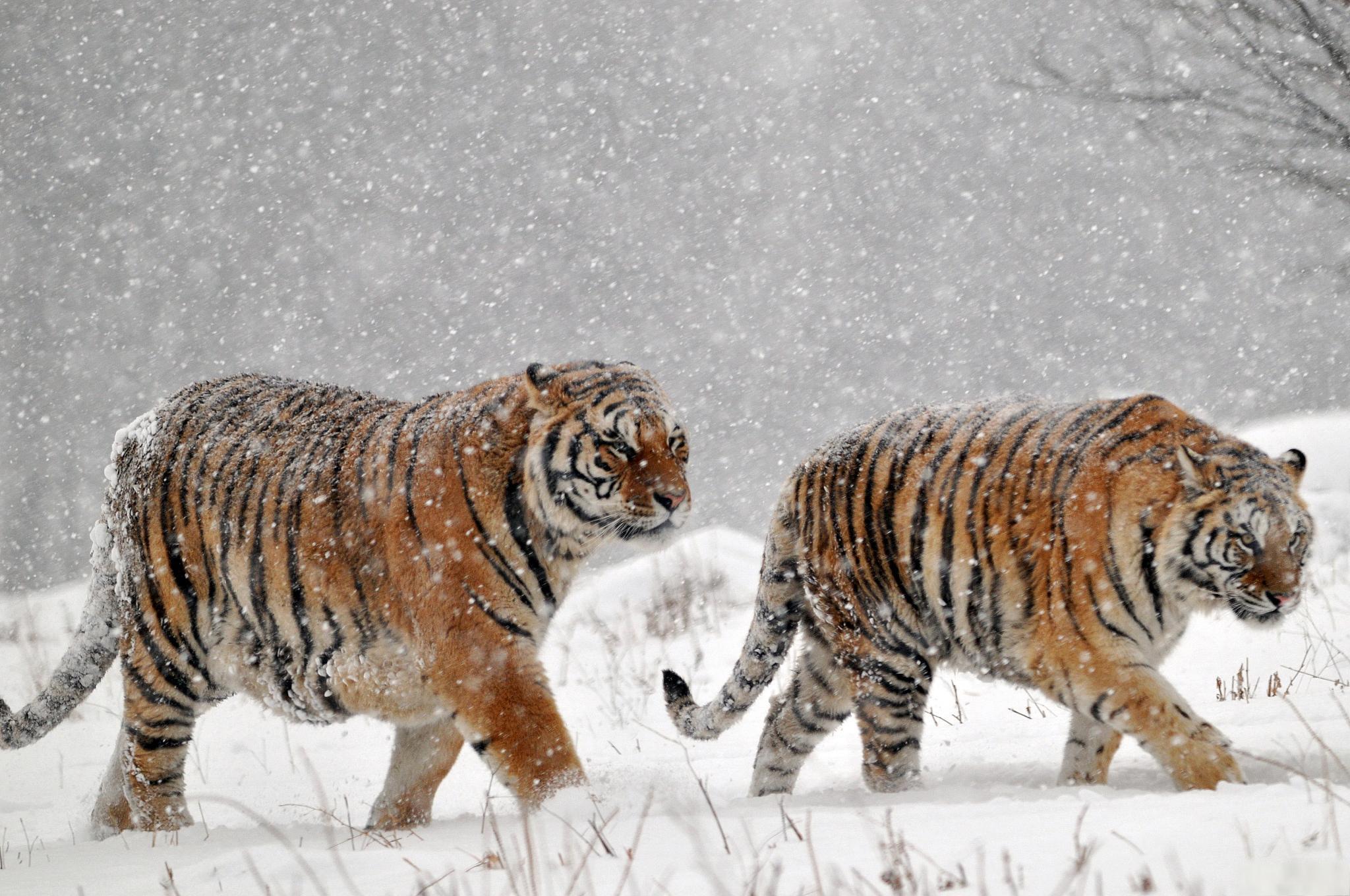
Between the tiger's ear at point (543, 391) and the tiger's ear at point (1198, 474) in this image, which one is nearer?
the tiger's ear at point (1198, 474)

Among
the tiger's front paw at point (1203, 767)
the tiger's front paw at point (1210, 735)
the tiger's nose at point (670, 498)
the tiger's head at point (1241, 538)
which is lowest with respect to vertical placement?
the tiger's front paw at point (1203, 767)

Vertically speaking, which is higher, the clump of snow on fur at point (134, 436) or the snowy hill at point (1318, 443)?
the clump of snow on fur at point (134, 436)

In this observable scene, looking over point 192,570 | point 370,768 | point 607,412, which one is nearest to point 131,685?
point 192,570

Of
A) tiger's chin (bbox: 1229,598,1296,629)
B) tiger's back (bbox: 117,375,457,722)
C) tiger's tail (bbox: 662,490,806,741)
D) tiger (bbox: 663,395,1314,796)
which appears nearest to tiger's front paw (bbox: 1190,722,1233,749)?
tiger (bbox: 663,395,1314,796)

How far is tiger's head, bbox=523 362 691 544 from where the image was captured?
3537 millimetres

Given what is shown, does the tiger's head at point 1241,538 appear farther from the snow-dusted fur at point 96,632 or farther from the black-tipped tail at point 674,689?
the snow-dusted fur at point 96,632

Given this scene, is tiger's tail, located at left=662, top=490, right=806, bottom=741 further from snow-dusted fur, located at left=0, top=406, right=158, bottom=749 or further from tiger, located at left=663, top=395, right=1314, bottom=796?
snow-dusted fur, located at left=0, top=406, right=158, bottom=749

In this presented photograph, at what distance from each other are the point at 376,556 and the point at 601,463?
0.78 metres

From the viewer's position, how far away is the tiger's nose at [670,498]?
3.56m

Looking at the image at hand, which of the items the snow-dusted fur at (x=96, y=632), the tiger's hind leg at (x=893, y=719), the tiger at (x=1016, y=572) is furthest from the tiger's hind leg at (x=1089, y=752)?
the snow-dusted fur at (x=96, y=632)

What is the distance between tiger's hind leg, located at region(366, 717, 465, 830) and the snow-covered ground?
0.20 metres

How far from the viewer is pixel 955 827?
2.45m

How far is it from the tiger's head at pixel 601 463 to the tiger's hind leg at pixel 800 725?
40.1 inches

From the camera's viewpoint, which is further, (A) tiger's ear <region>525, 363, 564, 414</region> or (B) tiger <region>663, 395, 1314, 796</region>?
(A) tiger's ear <region>525, 363, 564, 414</region>
